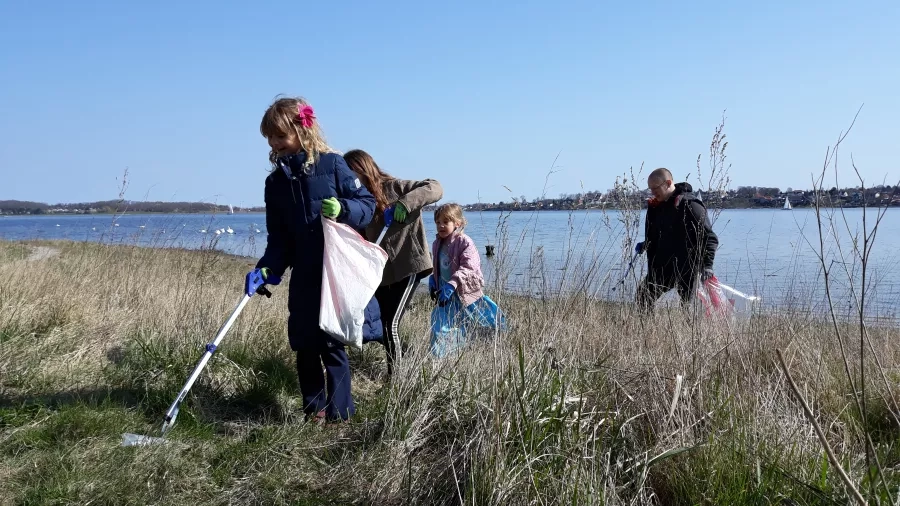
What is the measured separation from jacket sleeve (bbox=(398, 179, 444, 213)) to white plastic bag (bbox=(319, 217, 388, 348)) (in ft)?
2.40

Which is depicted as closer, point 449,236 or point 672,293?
point 449,236

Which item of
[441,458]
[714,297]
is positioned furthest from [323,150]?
[714,297]

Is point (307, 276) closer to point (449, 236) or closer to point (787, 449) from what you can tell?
point (449, 236)

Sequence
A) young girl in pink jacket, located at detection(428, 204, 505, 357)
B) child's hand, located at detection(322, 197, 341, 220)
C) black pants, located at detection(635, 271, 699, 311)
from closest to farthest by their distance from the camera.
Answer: child's hand, located at detection(322, 197, 341, 220), young girl in pink jacket, located at detection(428, 204, 505, 357), black pants, located at detection(635, 271, 699, 311)

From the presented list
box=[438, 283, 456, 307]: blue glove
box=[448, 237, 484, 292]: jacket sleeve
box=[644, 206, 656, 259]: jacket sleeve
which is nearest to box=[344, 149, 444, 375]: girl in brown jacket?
box=[438, 283, 456, 307]: blue glove

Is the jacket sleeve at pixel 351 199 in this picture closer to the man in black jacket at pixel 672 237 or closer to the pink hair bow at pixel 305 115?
the pink hair bow at pixel 305 115

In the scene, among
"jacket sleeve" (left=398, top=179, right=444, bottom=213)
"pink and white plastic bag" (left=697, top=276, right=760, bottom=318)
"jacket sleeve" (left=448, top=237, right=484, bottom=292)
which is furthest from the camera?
"jacket sleeve" (left=448, top=237, right=484, bottom=292)

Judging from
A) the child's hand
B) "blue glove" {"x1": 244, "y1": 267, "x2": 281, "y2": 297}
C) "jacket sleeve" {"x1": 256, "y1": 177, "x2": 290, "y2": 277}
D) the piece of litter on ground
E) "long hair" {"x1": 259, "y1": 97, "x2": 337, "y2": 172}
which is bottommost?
the piece of litter on ground

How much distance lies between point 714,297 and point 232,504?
Answer: 3.85m

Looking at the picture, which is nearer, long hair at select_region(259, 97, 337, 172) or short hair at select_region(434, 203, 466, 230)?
long hair at select_region(259, 97, 337, 172)

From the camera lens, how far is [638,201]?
17.5ft

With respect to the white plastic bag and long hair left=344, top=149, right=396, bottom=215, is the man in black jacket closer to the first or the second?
long hair left=344, top=149, right=396, bottom=215

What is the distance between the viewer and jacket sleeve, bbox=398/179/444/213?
168 inches

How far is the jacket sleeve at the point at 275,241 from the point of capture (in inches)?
148
